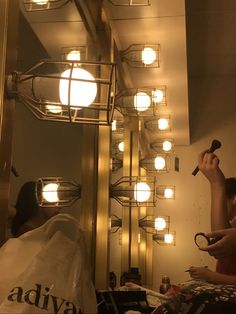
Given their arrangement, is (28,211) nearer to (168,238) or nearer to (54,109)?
(54,109)

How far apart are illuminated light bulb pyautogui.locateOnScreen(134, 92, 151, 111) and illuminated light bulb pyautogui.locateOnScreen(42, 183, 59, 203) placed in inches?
17.8

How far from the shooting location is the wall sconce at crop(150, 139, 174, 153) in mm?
2725

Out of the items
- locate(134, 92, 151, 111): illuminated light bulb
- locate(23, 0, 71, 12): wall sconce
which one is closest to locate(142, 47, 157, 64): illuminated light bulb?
locate(134, 92, 151, 111): illuminated light bulb

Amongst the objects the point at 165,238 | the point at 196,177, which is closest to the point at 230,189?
the point at 165,238

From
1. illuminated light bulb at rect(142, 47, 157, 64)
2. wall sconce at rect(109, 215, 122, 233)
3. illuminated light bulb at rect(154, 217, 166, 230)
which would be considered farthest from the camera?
illuminated light bulb at rect(154, 217, 166, 230)

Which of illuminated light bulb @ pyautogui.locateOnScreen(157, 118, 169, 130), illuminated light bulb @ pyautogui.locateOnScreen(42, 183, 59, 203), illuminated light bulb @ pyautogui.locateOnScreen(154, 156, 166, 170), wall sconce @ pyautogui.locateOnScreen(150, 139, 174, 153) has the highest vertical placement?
illuminated light bulb @ pyautogui.locateOnScreen(157, 118, 169, 130)

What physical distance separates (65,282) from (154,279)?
2.46m

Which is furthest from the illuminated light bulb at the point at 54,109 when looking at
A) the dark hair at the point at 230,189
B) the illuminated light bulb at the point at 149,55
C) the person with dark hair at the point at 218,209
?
the illuminated light bulb at the point at 149,55

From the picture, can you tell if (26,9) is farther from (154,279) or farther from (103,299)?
(154,279)

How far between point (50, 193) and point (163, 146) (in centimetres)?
161

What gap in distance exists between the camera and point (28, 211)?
1.14m

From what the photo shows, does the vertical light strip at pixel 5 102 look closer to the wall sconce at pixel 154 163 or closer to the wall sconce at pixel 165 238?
the wall sconce at pixel 154 163

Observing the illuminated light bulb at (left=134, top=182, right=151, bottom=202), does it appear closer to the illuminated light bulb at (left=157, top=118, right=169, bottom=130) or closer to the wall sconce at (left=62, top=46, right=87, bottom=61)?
the wall sconce at (left=62, top=46, right=87, bottom=61)

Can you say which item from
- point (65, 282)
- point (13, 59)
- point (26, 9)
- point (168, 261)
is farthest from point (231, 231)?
point (168, 261)
